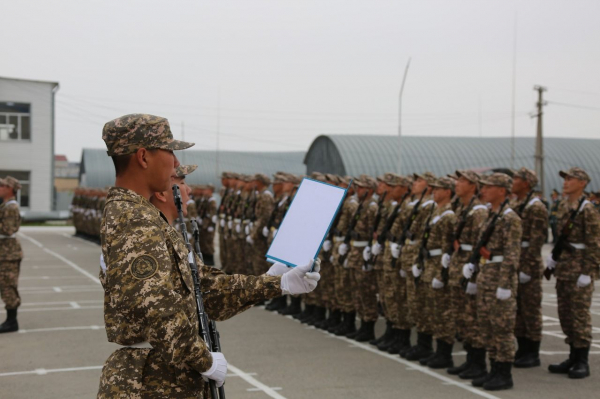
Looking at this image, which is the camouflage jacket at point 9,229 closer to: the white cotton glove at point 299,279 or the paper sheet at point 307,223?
the paper sheet at point 307,223

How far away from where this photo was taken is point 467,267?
7.51 m

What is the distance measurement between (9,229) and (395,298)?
17.3 feet

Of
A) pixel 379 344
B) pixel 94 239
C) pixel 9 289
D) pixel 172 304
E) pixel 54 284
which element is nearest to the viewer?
pixel 172 304

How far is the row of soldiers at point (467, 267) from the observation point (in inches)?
286

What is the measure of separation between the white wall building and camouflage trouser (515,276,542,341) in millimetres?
39259

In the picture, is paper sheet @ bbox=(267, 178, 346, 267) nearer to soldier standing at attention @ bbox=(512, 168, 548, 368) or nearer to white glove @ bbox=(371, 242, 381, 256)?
soldier standing at attention @ bbox=(512, 168, 548, 368)

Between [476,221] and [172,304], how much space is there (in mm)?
5623

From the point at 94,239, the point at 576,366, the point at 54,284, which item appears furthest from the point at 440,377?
the point at 94,239

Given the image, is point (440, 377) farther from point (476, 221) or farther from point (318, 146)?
point (318, 146)

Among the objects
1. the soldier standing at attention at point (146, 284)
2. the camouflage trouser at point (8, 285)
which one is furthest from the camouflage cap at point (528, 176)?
the camouflage trouser at point (8, 285)

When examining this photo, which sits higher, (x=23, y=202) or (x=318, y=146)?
(x=318, y=146)

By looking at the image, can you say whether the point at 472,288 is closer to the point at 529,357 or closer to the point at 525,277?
the point at 525,277

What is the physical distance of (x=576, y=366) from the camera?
7559mm

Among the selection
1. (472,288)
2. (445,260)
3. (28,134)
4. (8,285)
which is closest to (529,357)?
(472,288)
